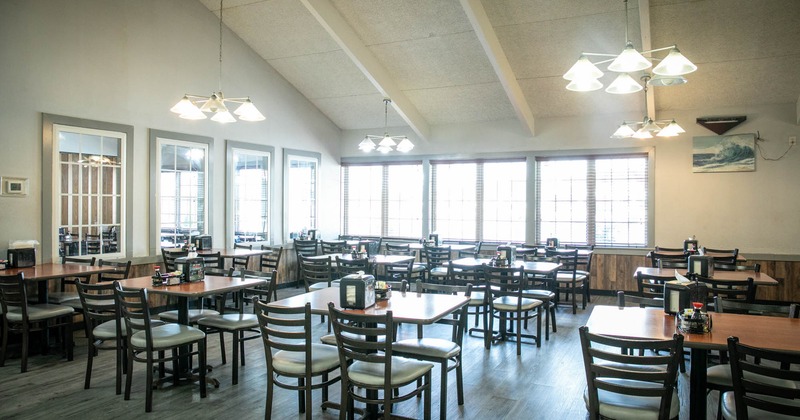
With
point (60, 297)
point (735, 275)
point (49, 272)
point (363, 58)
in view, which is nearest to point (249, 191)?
point (363, 58)

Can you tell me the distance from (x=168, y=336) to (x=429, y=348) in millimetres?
1887

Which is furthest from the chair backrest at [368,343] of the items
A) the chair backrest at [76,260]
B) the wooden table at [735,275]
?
the chair backrest at [76,260]

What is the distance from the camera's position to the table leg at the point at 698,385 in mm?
2723

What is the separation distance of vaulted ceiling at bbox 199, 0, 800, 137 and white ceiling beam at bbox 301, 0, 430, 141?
17 mm

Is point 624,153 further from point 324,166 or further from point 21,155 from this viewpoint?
point 21,155

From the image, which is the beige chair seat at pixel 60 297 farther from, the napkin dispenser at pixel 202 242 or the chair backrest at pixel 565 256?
Result: the chair backrest at pixel 565 256

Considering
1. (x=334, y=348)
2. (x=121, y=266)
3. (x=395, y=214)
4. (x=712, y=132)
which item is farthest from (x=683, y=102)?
(x=121, y=266)

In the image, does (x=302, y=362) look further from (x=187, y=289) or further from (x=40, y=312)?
(x=40, y=312)

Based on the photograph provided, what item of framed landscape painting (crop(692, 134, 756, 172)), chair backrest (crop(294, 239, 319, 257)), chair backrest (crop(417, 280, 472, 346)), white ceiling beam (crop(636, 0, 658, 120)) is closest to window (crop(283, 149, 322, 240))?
chair backrest (crop(294, 239, 319, 257))

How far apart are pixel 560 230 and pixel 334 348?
20.2 ft

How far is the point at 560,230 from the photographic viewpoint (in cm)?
883

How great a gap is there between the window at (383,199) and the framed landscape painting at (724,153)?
450 cm

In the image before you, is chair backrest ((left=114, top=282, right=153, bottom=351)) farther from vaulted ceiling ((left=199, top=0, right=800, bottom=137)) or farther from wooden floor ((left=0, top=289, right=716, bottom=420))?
vaulted ceiling ((left=199, top=0, right=800, bottom=137))

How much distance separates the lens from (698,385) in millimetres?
2750
